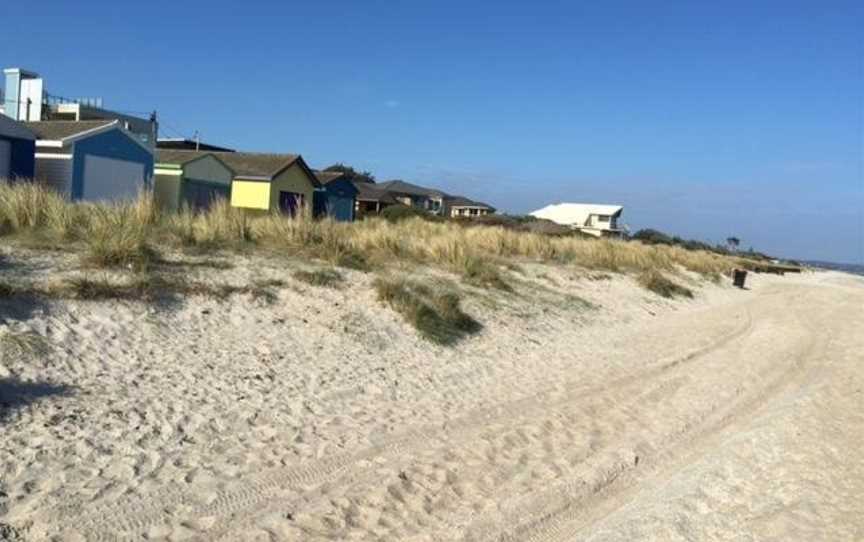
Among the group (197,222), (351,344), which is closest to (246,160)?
(197,222)

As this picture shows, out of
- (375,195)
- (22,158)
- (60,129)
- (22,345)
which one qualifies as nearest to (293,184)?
(60,129)

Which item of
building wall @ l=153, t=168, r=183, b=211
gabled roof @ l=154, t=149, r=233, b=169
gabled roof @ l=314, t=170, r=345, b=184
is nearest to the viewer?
building wall @ l=153, t=168, r=183, b=211

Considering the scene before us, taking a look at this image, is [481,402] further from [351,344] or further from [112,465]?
[112,465]

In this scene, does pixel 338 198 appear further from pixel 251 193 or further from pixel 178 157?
pixel 178 157

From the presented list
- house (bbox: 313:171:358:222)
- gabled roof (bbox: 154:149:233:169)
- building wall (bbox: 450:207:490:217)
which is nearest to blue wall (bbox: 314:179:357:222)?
house (bbox: 313:171:358:222)

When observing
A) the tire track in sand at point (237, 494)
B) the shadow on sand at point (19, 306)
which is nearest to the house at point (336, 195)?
the shadow on sand at point (19, 306)

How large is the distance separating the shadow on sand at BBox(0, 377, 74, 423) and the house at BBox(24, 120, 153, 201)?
19908 millimetres

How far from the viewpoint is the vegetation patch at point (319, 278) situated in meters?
10.8

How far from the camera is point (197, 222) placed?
1273 centimetres

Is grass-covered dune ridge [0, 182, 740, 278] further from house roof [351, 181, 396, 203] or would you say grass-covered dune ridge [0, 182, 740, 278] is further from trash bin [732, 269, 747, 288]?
house roof [351, 181, 396, 203]

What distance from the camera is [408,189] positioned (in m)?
72.1

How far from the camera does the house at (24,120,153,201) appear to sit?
25828 mm

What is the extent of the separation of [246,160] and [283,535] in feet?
115

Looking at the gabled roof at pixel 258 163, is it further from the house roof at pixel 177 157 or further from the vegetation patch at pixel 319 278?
the vegetation patch at pixel 319 278
